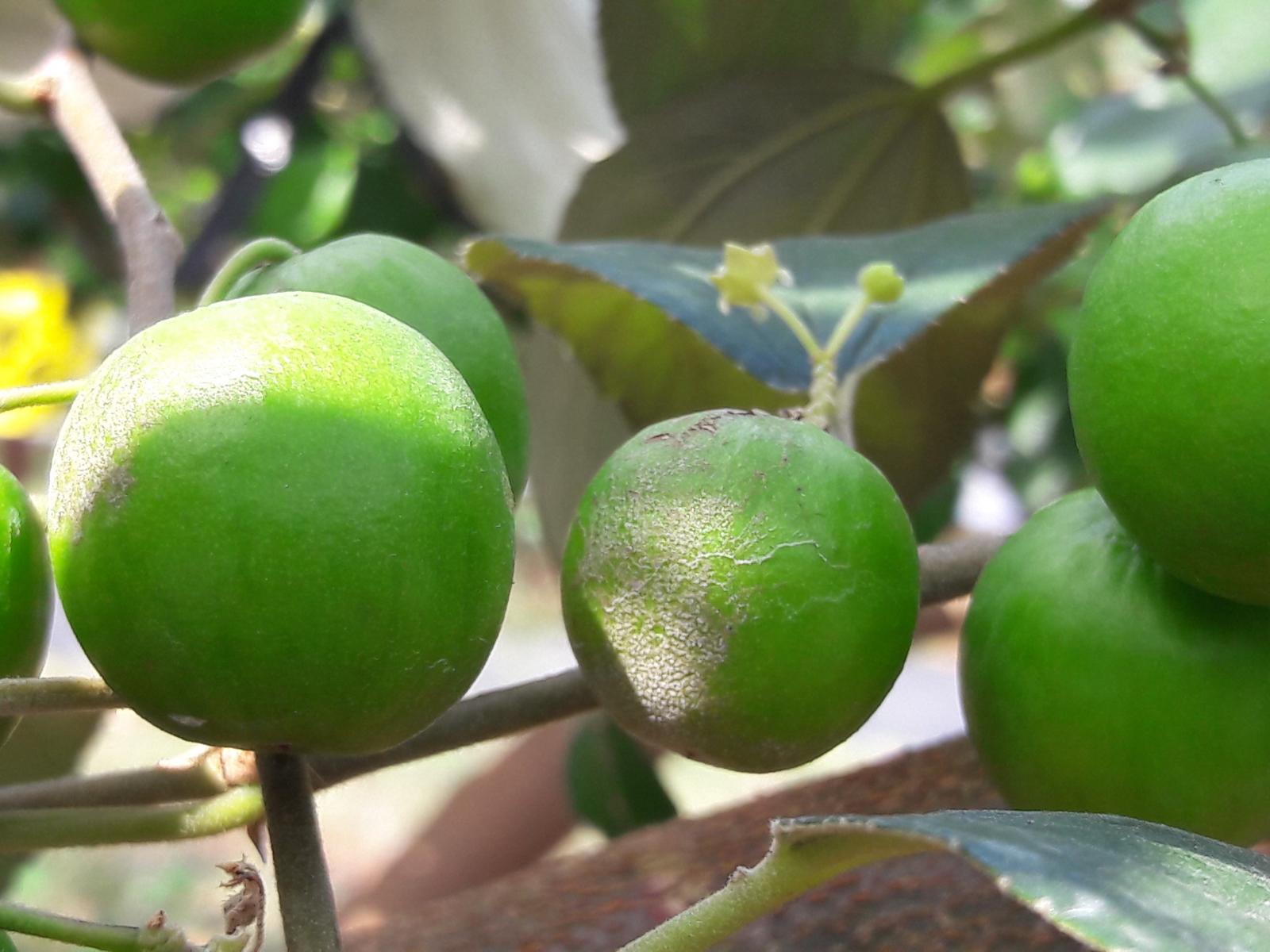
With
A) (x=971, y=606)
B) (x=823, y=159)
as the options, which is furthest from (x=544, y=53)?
(x=971, y=606)

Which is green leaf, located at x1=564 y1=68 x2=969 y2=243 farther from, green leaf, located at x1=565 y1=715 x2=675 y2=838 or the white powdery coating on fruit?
the white powdery coating on fruit

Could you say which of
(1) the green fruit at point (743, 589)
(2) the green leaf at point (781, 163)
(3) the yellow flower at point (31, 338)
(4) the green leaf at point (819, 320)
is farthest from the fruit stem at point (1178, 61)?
(3) the yellow flower at point (31, 338)

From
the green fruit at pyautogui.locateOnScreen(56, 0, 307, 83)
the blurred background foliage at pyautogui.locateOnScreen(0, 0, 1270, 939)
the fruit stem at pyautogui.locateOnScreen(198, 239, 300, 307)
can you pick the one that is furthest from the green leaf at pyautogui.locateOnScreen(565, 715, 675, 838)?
the fruit stem at pyautogui.locateOnScreen(198, 239, 300, 307)

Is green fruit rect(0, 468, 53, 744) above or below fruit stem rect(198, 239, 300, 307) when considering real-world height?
below

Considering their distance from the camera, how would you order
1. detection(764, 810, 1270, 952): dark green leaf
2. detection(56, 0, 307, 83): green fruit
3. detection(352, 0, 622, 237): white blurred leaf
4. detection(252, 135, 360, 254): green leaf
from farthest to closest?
detection(252, 135, 360, 254): green leaf
detection(352, 0, 622, 237): white blurred leaf
detection(56, 0, 307, 83): green fruit
detection(764, 810, 1270, 952): dark green leaf

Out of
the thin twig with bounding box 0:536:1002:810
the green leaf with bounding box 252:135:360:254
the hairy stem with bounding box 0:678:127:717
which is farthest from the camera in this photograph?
the green leaf with bounding box 252:135:360:254

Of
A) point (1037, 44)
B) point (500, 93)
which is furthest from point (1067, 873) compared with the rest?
point (500, 93)

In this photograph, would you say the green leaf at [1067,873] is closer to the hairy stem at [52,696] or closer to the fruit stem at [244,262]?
the hairy stem at [52,696]

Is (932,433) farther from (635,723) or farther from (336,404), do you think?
(336,404)
